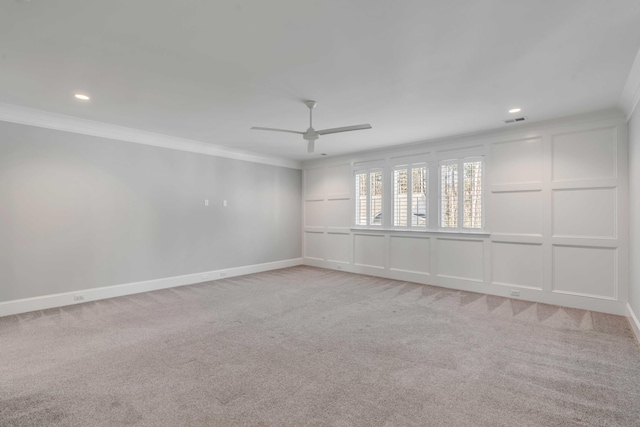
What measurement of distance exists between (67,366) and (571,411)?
4.05 m

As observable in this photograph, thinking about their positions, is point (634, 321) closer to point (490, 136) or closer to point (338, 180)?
point (490, 136)

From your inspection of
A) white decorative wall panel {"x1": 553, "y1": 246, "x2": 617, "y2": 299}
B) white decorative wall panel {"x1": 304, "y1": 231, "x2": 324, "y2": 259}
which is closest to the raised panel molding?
white decorative wall panel {"x1": 304, "y1": 231, "x2": 324, "y2": 259}

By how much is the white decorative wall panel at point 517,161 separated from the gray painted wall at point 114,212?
15.8 feet

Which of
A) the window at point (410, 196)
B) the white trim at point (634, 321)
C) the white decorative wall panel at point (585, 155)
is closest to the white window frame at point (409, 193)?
the window at point (410, 196)

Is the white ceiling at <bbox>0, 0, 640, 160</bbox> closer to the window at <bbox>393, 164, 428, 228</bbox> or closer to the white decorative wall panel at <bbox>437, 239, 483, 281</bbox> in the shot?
the window at <bbox>393, 164, 428, 228</bbox>

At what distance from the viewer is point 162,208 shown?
570 centimetres

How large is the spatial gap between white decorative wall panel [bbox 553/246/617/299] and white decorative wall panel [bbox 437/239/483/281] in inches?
42.7

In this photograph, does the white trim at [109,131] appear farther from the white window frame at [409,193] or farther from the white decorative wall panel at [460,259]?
the white decorative wall panel at [460,259]

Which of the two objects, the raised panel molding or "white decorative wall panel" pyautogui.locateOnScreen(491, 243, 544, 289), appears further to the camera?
the raised panel molding

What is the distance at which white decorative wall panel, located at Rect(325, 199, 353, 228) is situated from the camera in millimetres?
7309

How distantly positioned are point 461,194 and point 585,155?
1.77 metres

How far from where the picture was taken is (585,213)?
14.5ft

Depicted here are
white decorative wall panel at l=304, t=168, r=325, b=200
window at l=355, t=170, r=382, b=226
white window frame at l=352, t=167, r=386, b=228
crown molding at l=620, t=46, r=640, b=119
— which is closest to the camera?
crown molding at l=620, t=46, r=640, b=119

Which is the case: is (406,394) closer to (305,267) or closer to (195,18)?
(195,18)
